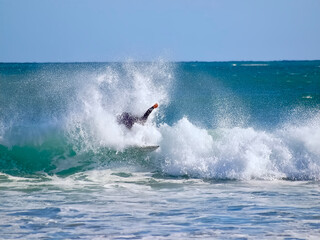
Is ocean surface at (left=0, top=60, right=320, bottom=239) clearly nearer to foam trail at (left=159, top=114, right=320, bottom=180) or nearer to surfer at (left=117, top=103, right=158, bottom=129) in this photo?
foam trail at (left=159, top=114, right=320, bottom=180)

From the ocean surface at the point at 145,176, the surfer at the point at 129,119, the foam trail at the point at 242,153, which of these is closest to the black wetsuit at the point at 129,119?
the surfer at the point at 129,119

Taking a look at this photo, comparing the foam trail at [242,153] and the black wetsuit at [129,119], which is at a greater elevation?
the black wetsuit at [129,119]

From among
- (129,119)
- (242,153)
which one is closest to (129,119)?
(129,119)

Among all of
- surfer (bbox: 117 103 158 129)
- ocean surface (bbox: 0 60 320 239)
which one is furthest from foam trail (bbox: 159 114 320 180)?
surfer (bbox: 117 103 158 129)

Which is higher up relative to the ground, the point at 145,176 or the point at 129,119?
the point at 129,119

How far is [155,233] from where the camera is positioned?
10383 mm

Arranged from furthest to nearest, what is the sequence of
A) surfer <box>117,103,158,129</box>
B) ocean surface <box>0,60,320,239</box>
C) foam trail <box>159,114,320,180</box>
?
surfer <box>117,103,158,129</box>
foam trail <box>159,114,320,180</box>
ocean surface <box>0,60,320,239</box>

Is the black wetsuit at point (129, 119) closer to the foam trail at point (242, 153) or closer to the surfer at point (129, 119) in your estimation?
the surfer at point (129, 119)

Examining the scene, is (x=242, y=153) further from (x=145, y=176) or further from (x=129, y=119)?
(x=129, y=119)

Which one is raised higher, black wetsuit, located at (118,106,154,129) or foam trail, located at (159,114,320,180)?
black wetsuit, located at (118,106,154,129)

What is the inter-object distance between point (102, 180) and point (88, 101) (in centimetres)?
557

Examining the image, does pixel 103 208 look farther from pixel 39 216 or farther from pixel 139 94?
pixel 139 94

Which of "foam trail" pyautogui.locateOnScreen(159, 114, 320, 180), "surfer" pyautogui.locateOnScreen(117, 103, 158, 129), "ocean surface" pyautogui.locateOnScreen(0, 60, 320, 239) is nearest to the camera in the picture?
"ocean surface" pyautogui.locateOnScreen(0, 60, 320, 239)

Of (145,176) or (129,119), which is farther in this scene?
(129,119)
